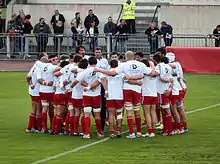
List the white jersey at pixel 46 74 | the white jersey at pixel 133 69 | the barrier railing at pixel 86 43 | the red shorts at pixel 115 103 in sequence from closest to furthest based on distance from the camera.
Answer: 1. the white jersey at pixel 133 69
2. the red shorts at pixel 115 103
3. the white jersey at pixel 46 74
4. the barrier railing at pixel 86 43

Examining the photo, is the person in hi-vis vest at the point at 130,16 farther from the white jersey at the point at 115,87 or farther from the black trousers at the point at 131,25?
the white jersey at the point at 115,87

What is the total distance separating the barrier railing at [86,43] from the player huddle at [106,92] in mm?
18009

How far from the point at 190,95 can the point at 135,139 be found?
10.3 meters

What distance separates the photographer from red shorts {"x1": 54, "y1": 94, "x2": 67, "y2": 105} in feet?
67.6

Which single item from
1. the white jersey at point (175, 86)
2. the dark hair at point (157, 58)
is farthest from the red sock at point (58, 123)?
the white jersey at point (175, 86)

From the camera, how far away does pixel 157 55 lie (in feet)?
67.8

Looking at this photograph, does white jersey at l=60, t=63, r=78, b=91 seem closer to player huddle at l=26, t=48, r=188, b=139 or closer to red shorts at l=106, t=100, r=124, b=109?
player huddle at l=26, t=48, r=188, b=139

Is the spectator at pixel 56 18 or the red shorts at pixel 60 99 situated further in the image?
the spectator at pixel 56 18

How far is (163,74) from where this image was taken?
806 inches

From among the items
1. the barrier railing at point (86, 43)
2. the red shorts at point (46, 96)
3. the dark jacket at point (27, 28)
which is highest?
the dark jacket at point (27, 28)

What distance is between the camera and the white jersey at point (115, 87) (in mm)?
19891

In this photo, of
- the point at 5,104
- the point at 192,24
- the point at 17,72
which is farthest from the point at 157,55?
the point at 192,24

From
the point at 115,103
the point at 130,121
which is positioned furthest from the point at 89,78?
the point at 130,121

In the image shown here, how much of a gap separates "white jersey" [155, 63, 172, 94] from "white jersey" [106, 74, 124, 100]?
3.32ft
